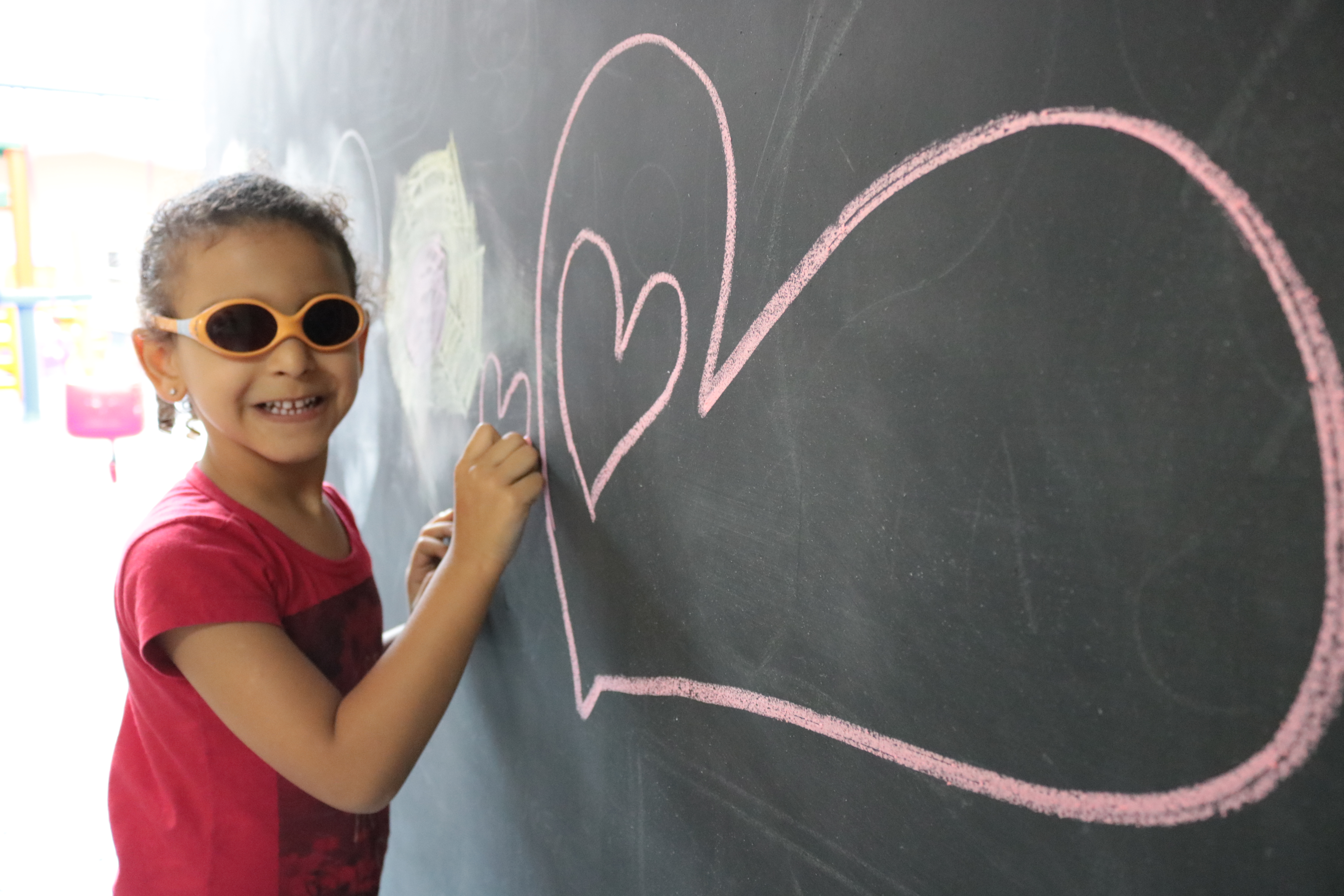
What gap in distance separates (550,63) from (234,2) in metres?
1.97

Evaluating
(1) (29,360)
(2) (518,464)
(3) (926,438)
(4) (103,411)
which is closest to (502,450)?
(2) (518,464)

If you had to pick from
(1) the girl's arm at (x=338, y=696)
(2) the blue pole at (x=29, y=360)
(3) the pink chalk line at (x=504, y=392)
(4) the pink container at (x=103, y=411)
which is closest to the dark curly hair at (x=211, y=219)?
(3) the pink chalk line at (x=504, y=392)

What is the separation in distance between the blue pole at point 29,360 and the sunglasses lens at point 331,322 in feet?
29.6

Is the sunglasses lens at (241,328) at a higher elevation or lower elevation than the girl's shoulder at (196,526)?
higher

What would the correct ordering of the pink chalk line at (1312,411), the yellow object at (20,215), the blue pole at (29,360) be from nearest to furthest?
the pink chalk line at (1312,411), the blue pole at (29,360), the yellow object at (20,215)

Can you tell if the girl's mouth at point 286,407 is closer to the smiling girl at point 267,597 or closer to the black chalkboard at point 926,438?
the smiling girl at point 267,597

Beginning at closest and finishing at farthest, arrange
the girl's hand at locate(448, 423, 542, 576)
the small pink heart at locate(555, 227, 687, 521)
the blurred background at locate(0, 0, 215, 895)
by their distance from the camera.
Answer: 1. the small pink heart at locate(555, 227, 687, 521)
2. the girl's hand at locate(448, 423, 542, 576)
3. the blurred background at locate(0, 0, 215, 895)

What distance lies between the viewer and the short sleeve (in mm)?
863

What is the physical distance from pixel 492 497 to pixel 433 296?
50 cm

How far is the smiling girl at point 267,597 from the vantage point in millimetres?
874

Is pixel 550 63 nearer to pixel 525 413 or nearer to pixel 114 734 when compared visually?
pixel 525 413

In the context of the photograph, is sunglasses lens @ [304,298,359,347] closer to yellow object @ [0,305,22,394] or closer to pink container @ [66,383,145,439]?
pink container @ [66,383,145,439]

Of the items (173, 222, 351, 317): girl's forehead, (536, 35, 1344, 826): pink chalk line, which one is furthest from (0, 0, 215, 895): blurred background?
(536, 35, 1344, 826): pink chalk line

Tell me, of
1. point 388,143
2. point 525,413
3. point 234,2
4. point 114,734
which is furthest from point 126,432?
point 525,413
